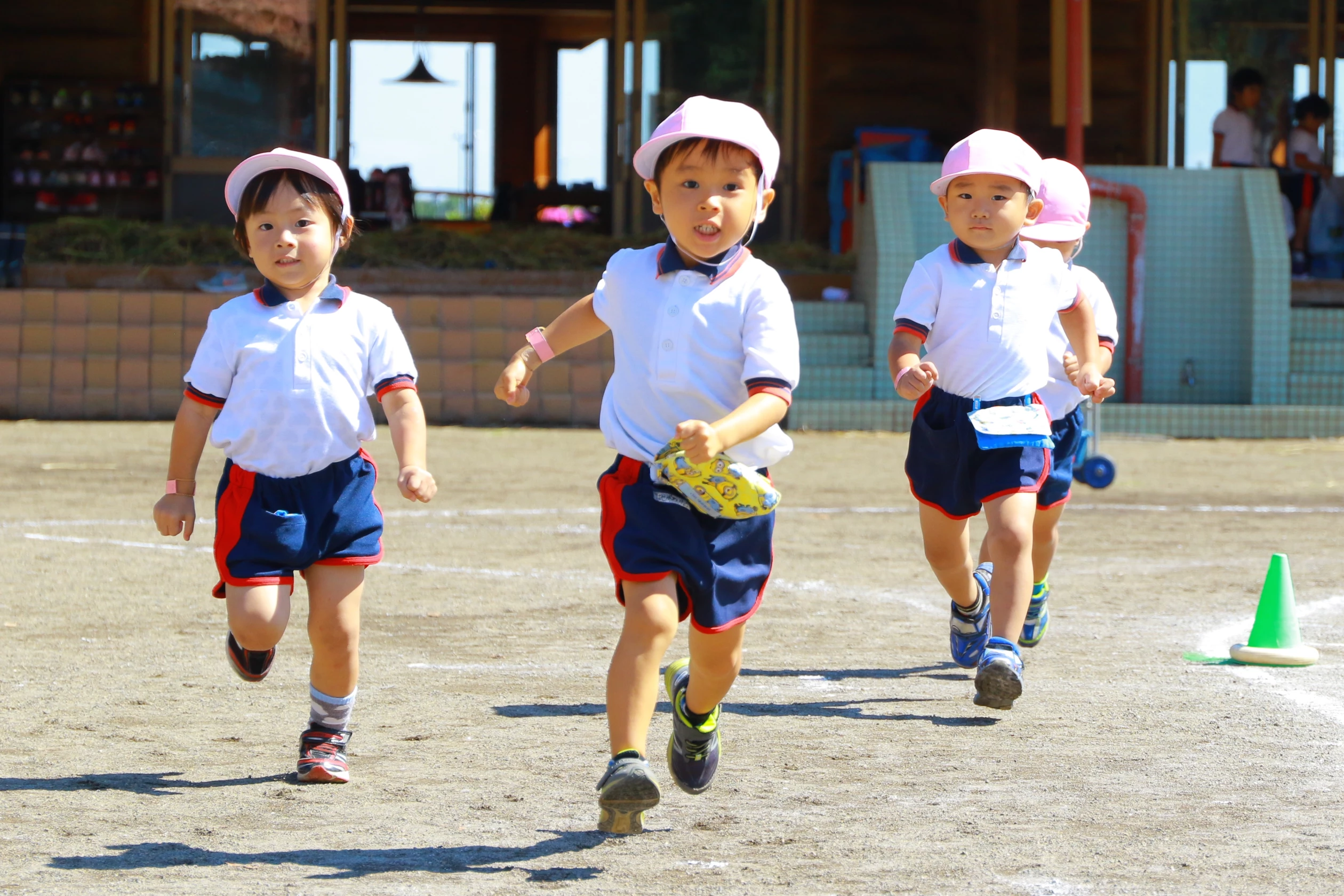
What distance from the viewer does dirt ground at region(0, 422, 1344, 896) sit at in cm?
326

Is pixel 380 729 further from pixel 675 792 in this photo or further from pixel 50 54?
pixel 50 54

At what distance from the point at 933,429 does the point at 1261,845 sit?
1.82m

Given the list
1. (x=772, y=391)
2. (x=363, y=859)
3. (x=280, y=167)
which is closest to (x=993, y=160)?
(x=772, y=391)

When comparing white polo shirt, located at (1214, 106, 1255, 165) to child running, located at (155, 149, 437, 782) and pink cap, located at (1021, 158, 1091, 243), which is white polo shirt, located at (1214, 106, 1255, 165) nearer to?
Answer: pink cap, located at (1021, 158, 1091, 243)

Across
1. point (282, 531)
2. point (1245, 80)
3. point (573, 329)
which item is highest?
point (1245, 80)

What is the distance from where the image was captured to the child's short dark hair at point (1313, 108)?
16062 mm

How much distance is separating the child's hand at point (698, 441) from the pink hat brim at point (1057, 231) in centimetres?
263

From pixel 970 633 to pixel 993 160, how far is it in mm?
1335

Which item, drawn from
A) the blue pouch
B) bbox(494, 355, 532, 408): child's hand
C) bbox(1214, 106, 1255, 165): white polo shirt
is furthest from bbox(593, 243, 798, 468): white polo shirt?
bbox(1214, 106, 1255, 165): white polo shirt

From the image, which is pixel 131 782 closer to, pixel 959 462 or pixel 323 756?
pixel 323 756

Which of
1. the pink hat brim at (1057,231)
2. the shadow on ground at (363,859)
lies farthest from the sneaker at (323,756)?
the pink hat brim at (1057,231)

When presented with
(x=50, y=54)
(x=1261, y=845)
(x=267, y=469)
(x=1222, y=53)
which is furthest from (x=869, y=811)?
(x=50, y=54)

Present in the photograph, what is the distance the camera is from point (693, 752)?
364 centimetres

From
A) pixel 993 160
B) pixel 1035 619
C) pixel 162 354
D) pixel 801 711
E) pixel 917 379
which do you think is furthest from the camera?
pixel 162 354
